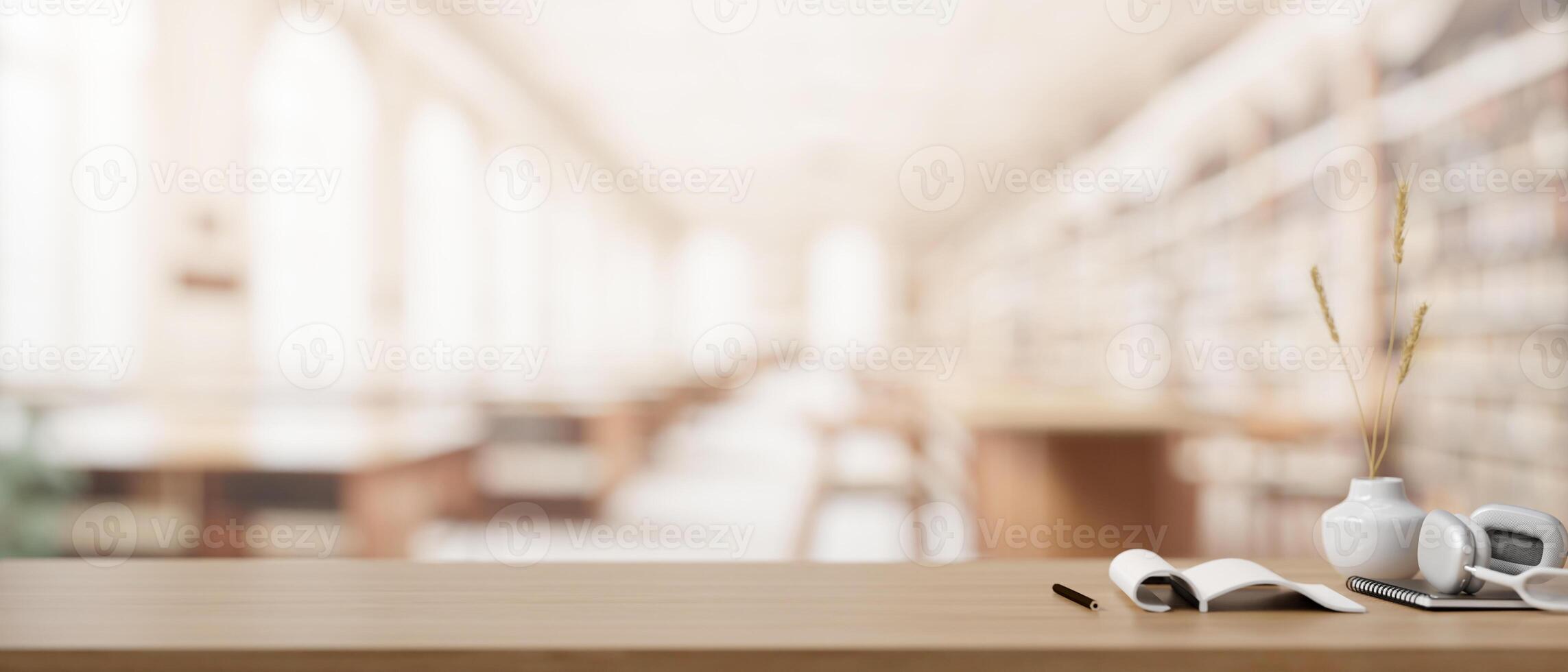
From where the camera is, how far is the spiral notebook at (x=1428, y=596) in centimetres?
97

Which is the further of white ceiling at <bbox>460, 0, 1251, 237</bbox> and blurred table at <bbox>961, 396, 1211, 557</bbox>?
white ceiling at <bbox>460, 0, 1251, 237</bbox>

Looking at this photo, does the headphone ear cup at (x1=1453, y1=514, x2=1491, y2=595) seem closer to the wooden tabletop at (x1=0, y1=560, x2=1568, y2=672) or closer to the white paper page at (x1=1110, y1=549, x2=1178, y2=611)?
the wooden tabletop at (x1=0, y1=560, x2=1568, y2=672)

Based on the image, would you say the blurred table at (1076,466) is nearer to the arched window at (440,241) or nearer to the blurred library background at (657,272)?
the blurred library background at (657,272)

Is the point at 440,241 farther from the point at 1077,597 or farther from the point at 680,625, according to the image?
the point at 1077,597

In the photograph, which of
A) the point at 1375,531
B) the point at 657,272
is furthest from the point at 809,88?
the point at 1375,531

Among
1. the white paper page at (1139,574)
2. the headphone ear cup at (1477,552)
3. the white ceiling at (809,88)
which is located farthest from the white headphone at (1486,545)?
the white ceiling at (809,88)

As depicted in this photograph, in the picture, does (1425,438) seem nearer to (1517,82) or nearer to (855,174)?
(1517,82)

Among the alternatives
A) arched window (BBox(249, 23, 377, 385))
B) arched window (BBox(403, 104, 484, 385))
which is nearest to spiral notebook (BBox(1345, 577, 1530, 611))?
arched window (BBox(403, 104, 484, 385))

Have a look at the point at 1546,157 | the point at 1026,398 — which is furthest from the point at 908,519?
the point at 1546,157

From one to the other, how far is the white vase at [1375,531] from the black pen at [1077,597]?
0.31m

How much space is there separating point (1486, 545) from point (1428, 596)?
8 centimetres

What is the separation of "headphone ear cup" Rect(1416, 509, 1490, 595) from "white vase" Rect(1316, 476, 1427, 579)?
4 centimetres

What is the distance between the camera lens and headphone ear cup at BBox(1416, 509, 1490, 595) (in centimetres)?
98

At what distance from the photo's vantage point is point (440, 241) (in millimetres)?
3275
